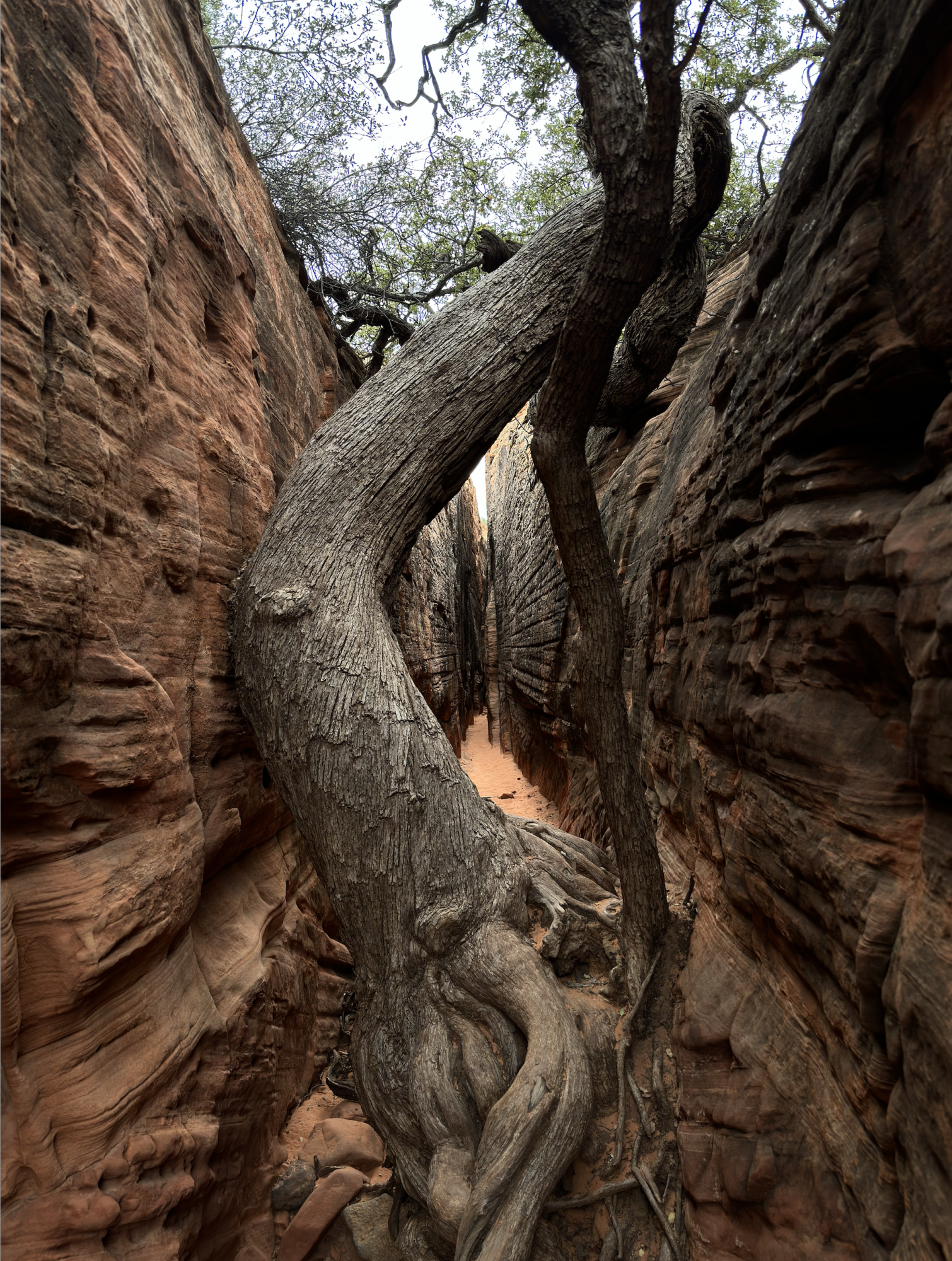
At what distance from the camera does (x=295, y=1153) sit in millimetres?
3158

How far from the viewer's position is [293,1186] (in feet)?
9.61

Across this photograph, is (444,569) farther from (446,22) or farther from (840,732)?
(840,732)

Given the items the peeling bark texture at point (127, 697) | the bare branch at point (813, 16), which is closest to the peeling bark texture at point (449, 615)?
the peeling bark texture at point (127, 697)

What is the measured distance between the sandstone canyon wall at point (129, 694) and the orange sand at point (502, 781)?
123 inches

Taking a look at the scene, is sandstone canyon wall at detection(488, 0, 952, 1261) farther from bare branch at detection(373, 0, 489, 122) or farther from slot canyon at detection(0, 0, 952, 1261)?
bare branch at detection(373, 0, 489, 122)

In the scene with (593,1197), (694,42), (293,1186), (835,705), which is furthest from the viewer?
(293,1186)

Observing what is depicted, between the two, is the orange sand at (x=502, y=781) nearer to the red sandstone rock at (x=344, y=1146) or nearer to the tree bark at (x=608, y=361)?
the tree bark at (x=608, y=361)

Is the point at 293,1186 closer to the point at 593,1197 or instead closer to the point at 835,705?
the point at 593,1197

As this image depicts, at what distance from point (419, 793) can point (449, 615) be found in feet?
31.3

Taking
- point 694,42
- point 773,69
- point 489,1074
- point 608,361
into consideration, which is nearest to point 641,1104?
point 489,1074

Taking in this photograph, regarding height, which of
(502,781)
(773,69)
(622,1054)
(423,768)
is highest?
(773,69)

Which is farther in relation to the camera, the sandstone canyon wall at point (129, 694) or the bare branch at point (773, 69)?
the bare branch at point (773, 69)

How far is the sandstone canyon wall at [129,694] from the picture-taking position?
1.95 meters

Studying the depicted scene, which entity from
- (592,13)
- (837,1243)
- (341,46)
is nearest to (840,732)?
(837,1243)
